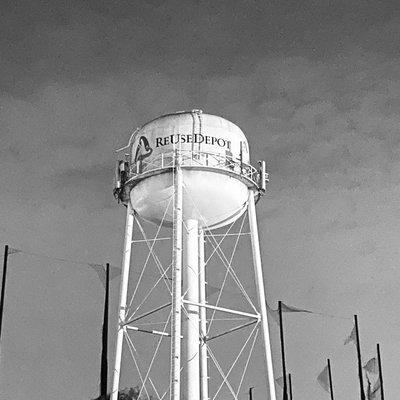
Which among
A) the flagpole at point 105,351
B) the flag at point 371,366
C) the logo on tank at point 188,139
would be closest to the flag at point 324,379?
the flag at point 371,366

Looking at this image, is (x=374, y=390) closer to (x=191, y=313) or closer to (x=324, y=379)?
(x=324, y=379)

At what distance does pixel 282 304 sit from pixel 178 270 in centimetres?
1231

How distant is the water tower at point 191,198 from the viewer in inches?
938

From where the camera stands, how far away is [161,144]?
2506 cm

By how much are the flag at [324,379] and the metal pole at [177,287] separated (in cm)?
1640

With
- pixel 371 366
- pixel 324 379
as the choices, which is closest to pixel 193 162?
pixel 324 379

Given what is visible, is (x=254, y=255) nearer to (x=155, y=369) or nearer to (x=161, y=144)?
(x=161, y=144)

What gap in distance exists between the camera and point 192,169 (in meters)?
24.2

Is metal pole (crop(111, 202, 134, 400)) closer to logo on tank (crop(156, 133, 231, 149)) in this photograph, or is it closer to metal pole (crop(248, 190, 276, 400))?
logo on tank (crop(156, 133, 231, 149))

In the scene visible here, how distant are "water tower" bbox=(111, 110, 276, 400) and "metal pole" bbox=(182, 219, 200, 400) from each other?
0.10 feet

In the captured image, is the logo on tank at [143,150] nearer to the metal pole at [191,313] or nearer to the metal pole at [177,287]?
the metal pole at [177,287]

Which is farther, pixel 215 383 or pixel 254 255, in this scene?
pixel 215 383

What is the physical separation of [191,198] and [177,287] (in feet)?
10.5

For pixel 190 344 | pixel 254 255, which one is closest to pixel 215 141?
pixel 254 255
